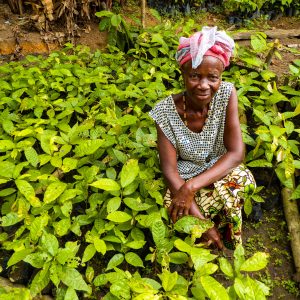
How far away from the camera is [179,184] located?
234 cm

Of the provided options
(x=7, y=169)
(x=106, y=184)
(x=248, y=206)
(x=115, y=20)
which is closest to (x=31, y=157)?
(x=7, y=169)

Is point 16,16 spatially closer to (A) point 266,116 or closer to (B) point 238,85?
(B) point 238,85

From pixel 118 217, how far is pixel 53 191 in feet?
1.44

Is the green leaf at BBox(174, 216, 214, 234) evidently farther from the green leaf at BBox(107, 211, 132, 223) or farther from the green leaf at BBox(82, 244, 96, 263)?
the green leaf at BBox(82, 244, 96, 263)

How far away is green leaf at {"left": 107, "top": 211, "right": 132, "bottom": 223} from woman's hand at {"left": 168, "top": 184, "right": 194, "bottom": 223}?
0.28 m

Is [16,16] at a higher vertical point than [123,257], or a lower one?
higher

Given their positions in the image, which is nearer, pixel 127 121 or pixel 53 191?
pixel 53 191

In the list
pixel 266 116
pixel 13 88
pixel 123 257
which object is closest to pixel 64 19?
pixel 13 88

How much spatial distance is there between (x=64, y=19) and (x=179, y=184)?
325 centimetres

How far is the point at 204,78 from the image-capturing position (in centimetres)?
210

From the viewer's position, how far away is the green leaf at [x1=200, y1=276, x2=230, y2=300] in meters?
1.72

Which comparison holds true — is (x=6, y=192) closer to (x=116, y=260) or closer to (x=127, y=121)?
(x=116, y=260)

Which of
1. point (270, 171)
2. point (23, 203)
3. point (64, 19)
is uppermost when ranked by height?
point (64, 19)

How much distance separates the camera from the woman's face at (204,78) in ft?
6.75
